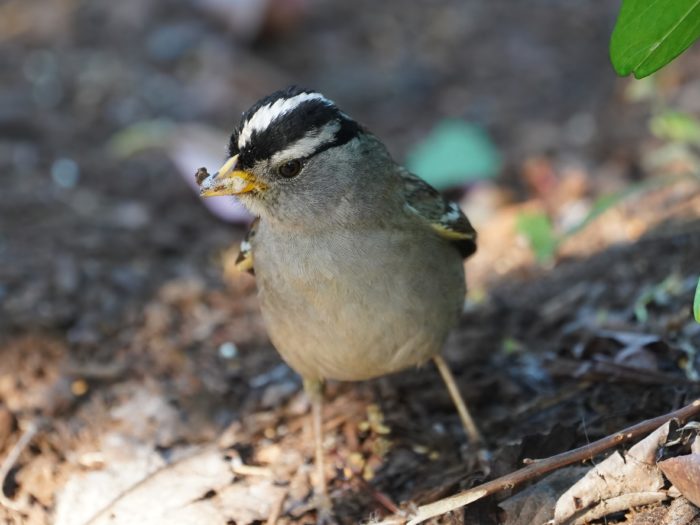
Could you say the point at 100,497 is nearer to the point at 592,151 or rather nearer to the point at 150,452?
the point at 150,452

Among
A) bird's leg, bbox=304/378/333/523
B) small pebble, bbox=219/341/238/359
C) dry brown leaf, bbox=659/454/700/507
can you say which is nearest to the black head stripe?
bird's leg, bbox=304/378/333/523

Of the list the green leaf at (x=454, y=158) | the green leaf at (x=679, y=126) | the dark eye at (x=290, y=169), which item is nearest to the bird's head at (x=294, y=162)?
the dark eye at (x=290, y=169)

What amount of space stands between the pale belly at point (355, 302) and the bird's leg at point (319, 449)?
0.29m

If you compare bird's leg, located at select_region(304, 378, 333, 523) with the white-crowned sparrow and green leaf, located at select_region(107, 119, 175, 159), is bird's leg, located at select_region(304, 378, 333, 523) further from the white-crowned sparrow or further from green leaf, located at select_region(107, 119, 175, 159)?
green leaf, located at select_region(107, 119, 175, 159)

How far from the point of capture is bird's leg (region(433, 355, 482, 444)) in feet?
16.1

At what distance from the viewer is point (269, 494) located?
181 inches

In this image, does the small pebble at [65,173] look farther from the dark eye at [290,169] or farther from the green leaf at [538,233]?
the dark eye at [290,169]

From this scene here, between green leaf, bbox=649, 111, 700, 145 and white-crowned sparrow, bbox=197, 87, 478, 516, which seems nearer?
white-crowned sparrow, bbox=197, 87, 478, 516

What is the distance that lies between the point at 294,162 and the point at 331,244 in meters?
0.42

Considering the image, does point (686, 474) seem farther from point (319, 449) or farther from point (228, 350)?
point (228, 350)

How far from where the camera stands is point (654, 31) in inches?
141

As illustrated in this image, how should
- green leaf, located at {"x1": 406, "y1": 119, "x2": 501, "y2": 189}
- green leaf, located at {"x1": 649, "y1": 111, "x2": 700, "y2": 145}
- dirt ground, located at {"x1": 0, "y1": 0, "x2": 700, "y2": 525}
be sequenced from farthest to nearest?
green leaf, located at {"x1": 406, "y1": 119, "x2": 501, "y2": 189}
green leaf, located at {"x1": 649, "y1": 111, "x2": 700, "y2": 145}
dirt ground, located at {"x1": 0, "y1": 0, "x2": 700, "y2": 525}

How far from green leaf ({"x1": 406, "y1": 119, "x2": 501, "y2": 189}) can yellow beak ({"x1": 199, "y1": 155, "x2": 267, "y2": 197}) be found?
11.6 feet

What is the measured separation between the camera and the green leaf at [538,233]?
609 cm
